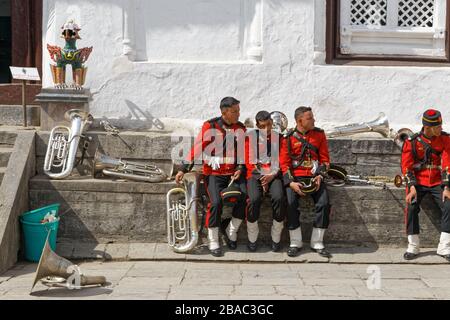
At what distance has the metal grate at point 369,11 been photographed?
10273 mm

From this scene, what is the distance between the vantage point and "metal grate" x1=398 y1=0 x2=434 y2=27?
33.8ft

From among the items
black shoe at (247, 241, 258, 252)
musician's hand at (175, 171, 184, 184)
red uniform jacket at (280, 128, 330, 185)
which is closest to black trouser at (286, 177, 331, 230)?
red uniform jacket at (280, 128, 330, 185)

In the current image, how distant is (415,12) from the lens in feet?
33.8

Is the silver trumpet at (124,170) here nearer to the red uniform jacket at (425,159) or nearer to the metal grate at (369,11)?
the red uniform jacket at (425,159)

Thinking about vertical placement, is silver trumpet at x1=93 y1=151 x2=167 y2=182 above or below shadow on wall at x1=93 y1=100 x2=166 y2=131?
below

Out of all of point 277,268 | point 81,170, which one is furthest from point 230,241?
point 81,170

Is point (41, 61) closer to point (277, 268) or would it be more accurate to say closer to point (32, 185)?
point (32, 185)

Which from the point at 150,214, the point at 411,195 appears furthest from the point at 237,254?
the point at 411,195

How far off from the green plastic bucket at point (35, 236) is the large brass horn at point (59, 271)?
137cm

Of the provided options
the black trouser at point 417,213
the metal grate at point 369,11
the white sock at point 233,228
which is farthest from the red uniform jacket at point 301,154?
the metal grate at point 369,11

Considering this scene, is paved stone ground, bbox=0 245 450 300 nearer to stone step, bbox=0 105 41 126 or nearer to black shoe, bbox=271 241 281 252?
black shoe, bbox=271 241 281 252

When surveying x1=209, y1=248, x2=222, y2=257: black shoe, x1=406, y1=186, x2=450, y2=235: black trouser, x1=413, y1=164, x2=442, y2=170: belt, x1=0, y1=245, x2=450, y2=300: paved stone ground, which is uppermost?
x1=413, y1=164, x2=442, y2=170: belt

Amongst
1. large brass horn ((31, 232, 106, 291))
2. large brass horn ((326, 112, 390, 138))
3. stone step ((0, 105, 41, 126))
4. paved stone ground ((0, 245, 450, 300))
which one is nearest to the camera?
large brass horn ((31, 232, 106, 291))

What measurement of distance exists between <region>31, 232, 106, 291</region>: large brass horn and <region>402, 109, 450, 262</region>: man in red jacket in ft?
11.9
